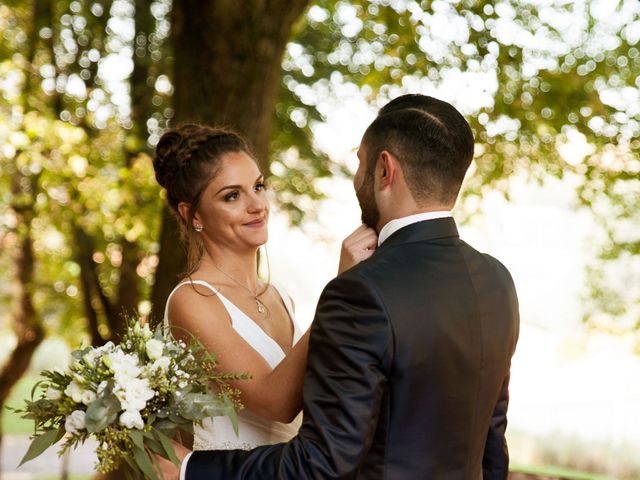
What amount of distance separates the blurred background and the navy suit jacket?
2.87 ft

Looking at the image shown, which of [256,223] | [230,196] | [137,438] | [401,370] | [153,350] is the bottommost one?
[137,438]

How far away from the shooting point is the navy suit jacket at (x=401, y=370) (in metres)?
2.32

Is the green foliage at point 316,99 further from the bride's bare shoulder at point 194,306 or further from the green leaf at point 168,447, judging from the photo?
the green leaf at point 168,447

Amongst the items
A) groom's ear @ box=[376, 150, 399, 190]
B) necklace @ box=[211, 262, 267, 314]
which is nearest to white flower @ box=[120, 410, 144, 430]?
groom's ear @ box=[376, 150, 399, 190]

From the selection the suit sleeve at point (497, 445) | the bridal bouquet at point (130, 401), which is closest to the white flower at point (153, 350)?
the bridal bouquet at point (130, 401)

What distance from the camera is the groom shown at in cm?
233

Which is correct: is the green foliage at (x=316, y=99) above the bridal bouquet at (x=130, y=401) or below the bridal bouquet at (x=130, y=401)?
above

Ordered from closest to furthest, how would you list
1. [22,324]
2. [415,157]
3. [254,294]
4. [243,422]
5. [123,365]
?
[415,157] < [123,365] < [243,422] < [254,294] < [22,324]

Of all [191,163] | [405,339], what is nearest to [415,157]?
[405,339]

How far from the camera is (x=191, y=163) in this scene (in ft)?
11.7

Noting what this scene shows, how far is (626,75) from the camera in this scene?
7.27 meters

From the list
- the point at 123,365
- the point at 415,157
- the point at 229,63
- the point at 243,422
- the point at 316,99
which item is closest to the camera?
the point at 415,157

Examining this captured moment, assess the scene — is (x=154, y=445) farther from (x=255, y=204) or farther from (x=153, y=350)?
(x=255, y=204)

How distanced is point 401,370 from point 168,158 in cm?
172
